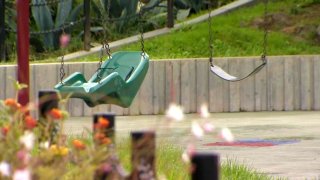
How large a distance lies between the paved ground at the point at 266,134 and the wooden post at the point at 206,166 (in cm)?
330

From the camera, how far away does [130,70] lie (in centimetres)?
1041

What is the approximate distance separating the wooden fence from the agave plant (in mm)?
1670

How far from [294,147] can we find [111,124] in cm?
642

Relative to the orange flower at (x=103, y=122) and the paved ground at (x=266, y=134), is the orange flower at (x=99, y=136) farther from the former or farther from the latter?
the paved ground at (x=266, y=134)

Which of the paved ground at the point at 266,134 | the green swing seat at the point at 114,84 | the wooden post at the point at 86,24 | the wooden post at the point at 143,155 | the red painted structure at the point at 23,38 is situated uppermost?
the wooden post at the point at 86,24

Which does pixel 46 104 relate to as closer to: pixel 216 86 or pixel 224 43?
pixel 216 86

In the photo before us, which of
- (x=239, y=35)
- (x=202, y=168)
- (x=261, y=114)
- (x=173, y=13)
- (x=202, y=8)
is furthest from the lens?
(x=202, y=8)

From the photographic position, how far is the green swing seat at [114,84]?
9180 mm

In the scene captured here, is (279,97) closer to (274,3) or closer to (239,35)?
(239,35)

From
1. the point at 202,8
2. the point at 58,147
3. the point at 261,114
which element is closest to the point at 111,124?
the point at 58,147

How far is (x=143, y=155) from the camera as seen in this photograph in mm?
3543

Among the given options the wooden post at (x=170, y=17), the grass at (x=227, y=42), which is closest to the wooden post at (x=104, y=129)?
the grass at (x=227, y=42)

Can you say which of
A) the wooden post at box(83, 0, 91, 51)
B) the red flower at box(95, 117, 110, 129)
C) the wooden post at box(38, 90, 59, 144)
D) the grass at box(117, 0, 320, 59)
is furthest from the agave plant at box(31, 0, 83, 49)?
the red flower at box(95, 117, 110, 129)

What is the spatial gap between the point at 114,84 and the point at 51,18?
6.69 metres
